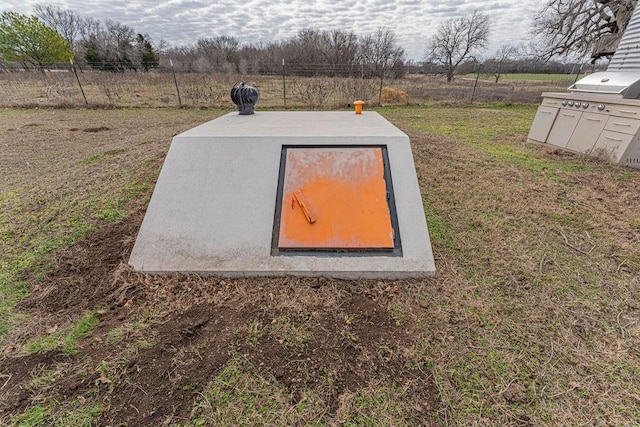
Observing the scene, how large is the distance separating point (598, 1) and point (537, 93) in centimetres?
420

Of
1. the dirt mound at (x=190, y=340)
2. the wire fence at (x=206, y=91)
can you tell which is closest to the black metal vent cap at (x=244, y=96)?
the dirt mound at (x=190, y=340)

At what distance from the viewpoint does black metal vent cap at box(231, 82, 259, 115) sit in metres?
4.44

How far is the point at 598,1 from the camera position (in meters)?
13.0

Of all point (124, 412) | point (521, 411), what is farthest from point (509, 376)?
point (124, 412)

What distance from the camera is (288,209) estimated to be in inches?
103

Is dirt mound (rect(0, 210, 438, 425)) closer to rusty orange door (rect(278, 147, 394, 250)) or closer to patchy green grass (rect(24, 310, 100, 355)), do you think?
patchy green grass (rect(24, 310, 100, 355))

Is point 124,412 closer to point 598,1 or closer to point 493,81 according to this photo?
point 493,81

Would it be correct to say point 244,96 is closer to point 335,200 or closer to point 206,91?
point 335,200

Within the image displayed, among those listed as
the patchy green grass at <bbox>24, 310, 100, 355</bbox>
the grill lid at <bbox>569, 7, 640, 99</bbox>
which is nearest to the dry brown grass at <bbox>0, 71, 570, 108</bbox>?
the grill lid at <bbox>569, 7, 640, 99</bbox>

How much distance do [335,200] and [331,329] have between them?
3.67 ft

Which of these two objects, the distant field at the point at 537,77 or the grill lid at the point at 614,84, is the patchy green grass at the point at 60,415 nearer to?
the grill lid at the point at 614,84

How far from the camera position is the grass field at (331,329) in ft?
5.25

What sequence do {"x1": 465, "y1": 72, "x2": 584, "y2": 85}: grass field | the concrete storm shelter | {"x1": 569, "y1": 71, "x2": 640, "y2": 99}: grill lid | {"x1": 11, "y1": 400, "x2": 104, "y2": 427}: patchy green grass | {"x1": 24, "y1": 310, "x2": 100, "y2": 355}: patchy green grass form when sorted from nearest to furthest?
{"x1": 11, "y1": 400, "x2": 104, "y2": 427}: patchy green grass → {"x1": 24, "y1": 310, "x2": 100, "y2": 355}: patchy green grass → the concrete storm shelter → {"x1": 569, "y1": 71, "x2": 640, "y2": 99}: grill lid → {"x1": 465, "y1": 72, "x2": 584, "y2": 85}: grass field

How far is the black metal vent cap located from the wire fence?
7629 mm
